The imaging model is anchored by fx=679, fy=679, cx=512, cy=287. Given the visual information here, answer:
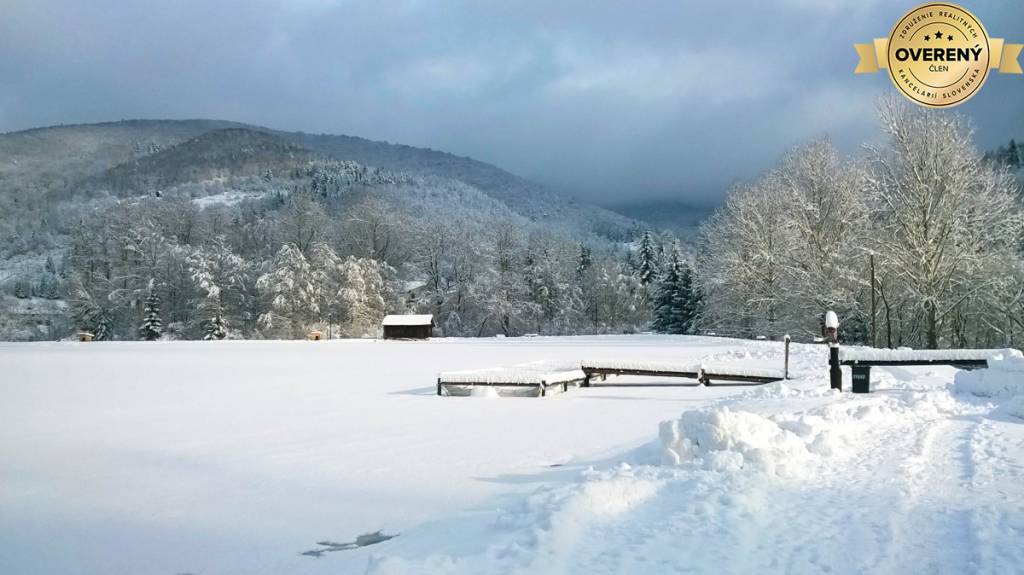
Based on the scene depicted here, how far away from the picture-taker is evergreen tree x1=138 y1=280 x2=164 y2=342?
51812 mm

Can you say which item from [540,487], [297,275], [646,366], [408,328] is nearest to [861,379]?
[646,366]

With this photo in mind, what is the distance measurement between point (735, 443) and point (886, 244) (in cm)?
2846

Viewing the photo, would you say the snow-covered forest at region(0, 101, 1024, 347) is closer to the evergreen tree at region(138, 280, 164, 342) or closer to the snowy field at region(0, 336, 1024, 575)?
the evergreen tree at region(138, 280, 164, 342)

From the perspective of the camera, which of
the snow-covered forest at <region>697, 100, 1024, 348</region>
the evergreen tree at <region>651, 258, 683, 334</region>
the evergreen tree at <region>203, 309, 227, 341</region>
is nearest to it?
the snow-covered forest at <region>697, 100, 1024, 348</region>

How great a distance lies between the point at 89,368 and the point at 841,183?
36.8 metres

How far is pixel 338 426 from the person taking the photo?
11516 millimetres

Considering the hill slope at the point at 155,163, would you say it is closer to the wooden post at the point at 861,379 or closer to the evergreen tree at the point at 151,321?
the evergreen tree at the point at 151,321

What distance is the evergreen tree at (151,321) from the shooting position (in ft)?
170

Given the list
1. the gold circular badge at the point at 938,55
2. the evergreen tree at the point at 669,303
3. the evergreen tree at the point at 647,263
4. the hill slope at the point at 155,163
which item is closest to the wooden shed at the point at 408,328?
the evergreen tree at the point at 669,303

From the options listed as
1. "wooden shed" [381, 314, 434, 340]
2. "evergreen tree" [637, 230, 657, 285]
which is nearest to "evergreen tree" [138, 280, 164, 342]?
"wooden shed" [381, 314, 434, 340]

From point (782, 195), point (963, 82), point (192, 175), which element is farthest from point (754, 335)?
point (192, 175)

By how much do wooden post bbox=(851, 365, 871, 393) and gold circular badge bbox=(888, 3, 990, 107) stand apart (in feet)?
15.6

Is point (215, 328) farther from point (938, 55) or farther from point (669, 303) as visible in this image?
point (938, 55)

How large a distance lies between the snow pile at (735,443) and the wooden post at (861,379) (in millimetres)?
5740
